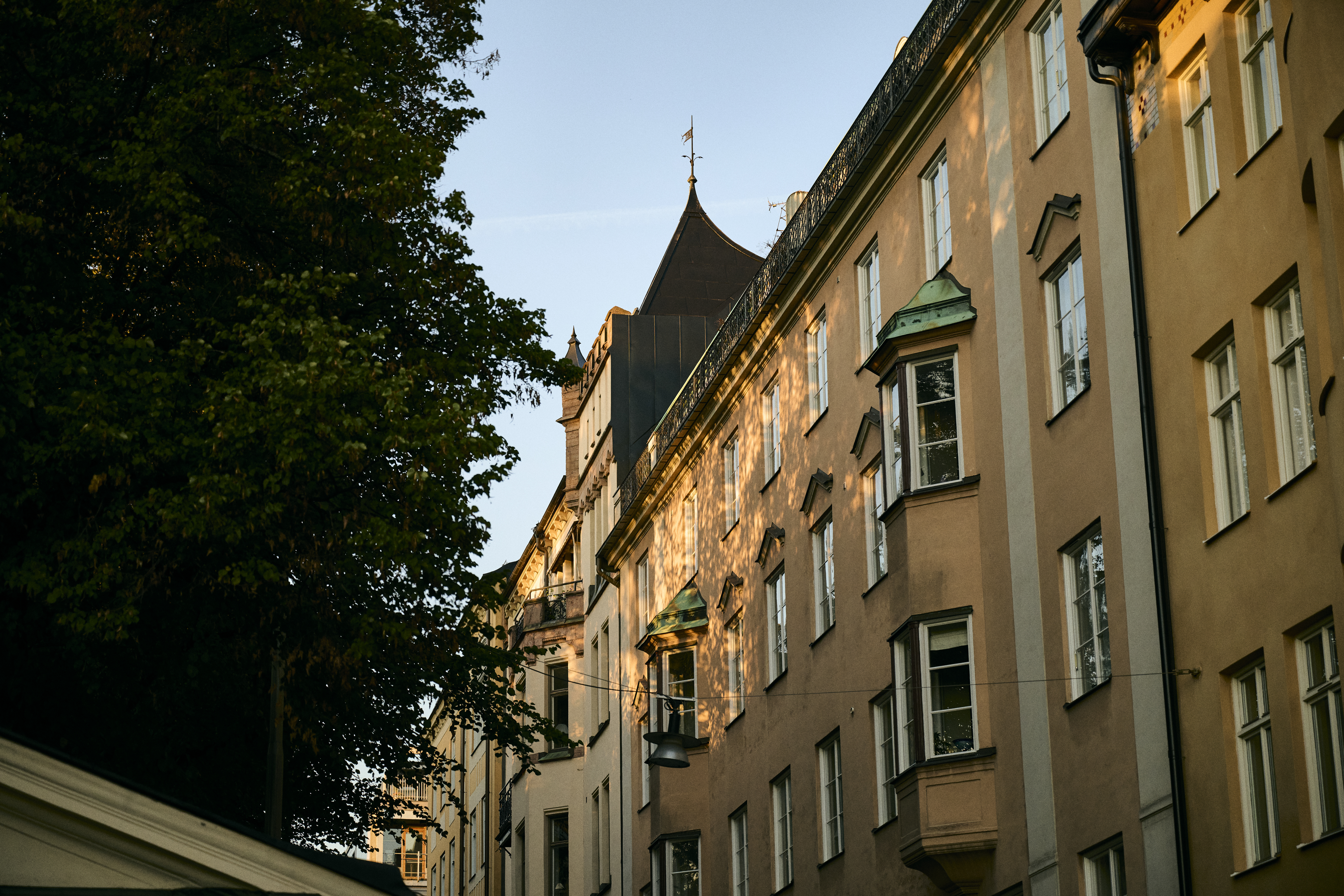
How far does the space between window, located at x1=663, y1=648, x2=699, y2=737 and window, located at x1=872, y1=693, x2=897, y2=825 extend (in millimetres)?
10304

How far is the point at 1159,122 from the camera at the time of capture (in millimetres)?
17531

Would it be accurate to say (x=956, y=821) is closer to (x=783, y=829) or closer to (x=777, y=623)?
(x=783, y=829)

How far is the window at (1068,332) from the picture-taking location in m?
19.2

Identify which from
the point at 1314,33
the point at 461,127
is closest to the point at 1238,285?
the point at 1314,33

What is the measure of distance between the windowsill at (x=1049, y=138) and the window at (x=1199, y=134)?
2.50 metres

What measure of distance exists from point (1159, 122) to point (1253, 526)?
4.59 m

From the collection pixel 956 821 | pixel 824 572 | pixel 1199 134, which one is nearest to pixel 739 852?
pixel 824 572

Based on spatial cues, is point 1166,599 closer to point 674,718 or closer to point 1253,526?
point 1253,526

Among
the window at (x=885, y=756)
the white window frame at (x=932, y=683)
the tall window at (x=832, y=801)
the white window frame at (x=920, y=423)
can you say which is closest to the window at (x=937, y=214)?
the white window frame at (x=920, y=423)

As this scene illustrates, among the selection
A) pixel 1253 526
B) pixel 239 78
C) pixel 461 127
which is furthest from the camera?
pixel 461 127

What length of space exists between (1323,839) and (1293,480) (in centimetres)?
295

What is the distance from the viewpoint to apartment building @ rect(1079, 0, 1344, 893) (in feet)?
45.2

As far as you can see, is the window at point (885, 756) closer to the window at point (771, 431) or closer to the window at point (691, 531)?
the window at point (771, 431)

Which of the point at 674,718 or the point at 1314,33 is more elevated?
the point at 1314,33
